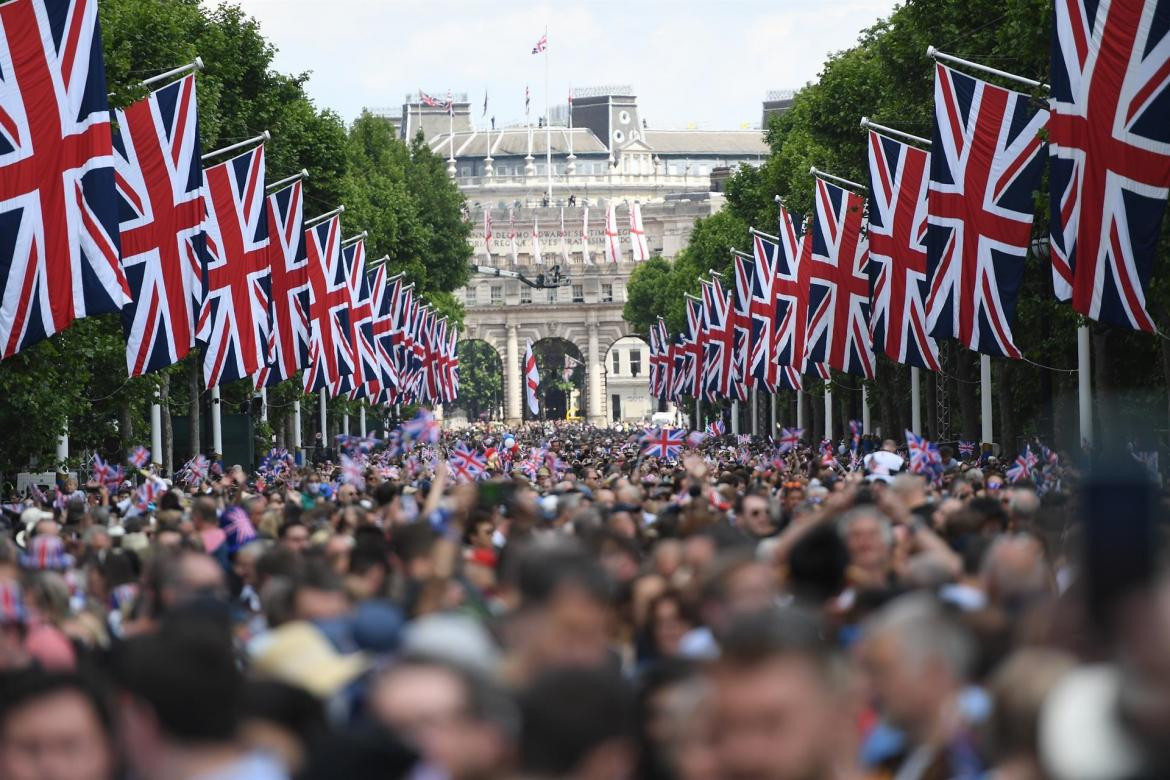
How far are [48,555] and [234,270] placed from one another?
19.5m

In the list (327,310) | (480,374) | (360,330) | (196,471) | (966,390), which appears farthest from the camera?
(480,374)

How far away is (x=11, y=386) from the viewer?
3275cm

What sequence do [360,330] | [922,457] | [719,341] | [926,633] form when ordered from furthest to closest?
[719,341]
[360,330]
[922,457]
[926,633]

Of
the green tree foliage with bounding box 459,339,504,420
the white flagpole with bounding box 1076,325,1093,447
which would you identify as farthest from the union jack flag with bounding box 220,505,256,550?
the green tree foliage with bounding box 459,339,504,420

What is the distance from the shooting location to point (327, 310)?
46.5 m

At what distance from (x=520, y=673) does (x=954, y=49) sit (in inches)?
1467

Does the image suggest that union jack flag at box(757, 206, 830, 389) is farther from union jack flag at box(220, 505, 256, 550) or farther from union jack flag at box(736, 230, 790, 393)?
union jack flag at box(220, 505, 256, 550)

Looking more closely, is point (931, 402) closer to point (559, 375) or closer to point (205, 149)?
point (205, 149)

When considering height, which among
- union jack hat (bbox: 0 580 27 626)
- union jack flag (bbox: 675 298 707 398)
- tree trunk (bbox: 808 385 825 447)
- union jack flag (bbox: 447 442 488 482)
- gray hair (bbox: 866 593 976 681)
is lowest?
tree trunk (bbox: 808 385 825 447)

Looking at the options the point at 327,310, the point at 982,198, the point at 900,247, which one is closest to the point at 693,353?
the point at 327,310

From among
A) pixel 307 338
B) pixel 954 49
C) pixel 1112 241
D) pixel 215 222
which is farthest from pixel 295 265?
pixel 1112 241

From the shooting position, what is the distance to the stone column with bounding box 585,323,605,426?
6929 inches

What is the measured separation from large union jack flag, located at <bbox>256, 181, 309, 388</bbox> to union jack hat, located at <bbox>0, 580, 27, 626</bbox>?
2717 cm

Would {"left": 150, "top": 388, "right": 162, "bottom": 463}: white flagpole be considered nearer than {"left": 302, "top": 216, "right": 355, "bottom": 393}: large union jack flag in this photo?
Yes
